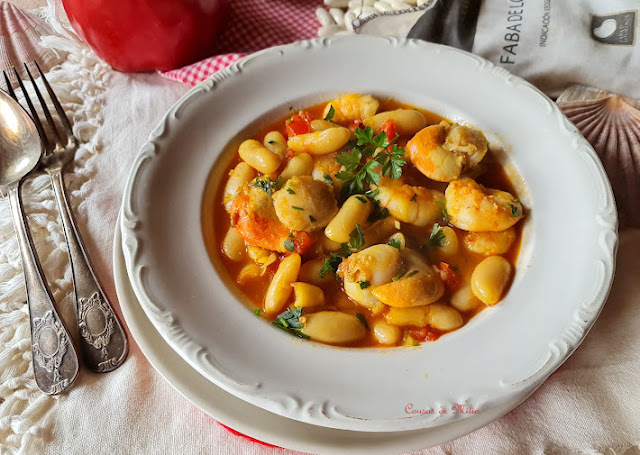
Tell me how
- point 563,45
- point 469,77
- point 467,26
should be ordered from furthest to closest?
point 467,26
point 563,45
point 469,77

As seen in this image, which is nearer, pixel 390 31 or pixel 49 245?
pixel 49 245

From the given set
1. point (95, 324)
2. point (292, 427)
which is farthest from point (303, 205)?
point (95, 324)

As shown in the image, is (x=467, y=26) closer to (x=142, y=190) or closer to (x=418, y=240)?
(x=418, y=240)

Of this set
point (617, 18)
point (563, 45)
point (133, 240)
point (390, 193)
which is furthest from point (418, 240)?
point (617, 18)

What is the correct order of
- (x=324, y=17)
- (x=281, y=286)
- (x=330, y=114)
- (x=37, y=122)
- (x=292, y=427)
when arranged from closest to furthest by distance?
1. (x=292, y=427)
2. (x=281, y=286)
3. (x=330, y=114)
4. (x=37, y=122)
5. (x=324, y=17)

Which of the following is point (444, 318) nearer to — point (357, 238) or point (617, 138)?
point (357, 238)

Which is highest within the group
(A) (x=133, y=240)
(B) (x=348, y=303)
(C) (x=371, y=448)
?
(A) (x=133, y=240)

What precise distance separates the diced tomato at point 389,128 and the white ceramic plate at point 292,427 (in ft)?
2.70

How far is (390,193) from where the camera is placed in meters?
1.62

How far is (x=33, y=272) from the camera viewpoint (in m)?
1.68

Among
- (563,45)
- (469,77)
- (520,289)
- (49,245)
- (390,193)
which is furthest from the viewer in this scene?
(563,45)

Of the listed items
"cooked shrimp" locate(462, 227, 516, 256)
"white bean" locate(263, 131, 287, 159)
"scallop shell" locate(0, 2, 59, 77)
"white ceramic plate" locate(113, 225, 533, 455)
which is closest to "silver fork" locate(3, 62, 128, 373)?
"white ceramic plate" locate(113, 225, 533, 455)

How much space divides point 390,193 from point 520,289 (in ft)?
1.40

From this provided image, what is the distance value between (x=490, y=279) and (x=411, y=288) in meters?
0.22
